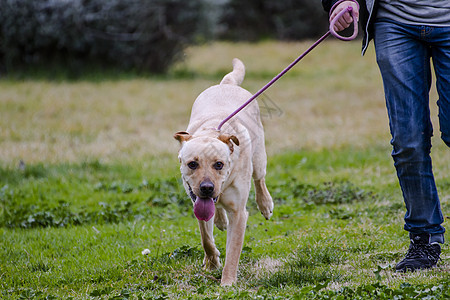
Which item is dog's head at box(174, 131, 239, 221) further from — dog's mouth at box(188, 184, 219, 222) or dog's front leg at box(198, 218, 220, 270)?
dog's front leg at box(198, 218, 220, 270)

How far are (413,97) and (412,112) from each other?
10 cm

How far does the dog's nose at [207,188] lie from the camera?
11.9 ft

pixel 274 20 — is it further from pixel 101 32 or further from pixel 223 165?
pixel 223 165

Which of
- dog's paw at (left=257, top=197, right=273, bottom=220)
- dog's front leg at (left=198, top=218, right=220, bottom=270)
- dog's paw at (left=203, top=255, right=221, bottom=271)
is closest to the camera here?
dog's front leg at (left=198, top=218, right=220, bottom=270)

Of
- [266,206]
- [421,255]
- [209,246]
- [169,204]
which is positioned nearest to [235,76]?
[266,206]

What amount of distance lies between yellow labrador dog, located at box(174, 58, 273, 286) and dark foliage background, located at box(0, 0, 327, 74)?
424 inches

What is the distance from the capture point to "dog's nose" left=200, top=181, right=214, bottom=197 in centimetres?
362

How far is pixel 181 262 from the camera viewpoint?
4500 mm

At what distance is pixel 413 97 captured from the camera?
3.87 m

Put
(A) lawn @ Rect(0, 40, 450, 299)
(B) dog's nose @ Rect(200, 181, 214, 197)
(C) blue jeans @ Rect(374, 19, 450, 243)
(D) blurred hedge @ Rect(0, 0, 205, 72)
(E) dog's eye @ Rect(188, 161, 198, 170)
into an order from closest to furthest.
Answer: (B) dog's nose @ Rect(200, 181, 214, 197), (E) dog's eye @ Rect(188, 161, 198, 170), (C) blue jeans @ Rect(374, 19, 450, 243), (A) lawn @ Rect(0, 40, 450, 299), (D) blurred hedge @ Rect(0, 0, 205, 72)

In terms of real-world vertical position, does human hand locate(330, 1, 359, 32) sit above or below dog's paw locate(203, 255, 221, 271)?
above

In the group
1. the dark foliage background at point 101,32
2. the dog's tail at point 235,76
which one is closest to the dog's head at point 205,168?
the dog's tail at point 235,76

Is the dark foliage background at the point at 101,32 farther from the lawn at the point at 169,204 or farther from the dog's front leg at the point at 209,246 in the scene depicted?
the dog's front leg at the point at 209,246

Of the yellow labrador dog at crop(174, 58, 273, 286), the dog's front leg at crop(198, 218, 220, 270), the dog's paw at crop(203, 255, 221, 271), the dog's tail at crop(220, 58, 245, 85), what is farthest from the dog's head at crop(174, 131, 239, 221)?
the dog's tail at crop(220, 58, 245, 85)
